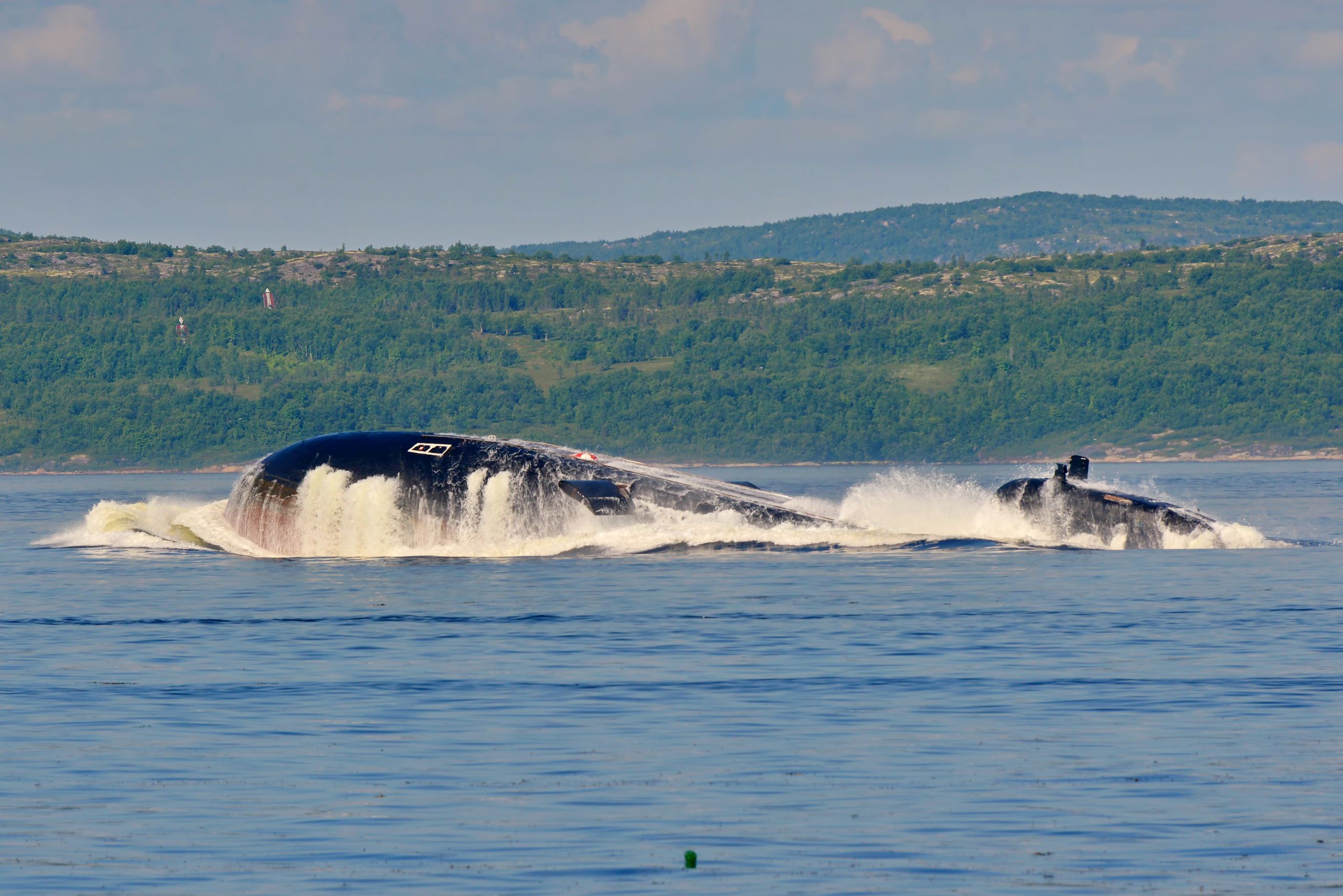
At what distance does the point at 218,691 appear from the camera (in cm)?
3159

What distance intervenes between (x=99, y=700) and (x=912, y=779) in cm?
1366

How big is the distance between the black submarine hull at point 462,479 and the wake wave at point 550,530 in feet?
0.70

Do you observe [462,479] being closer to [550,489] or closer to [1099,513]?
[550,489]

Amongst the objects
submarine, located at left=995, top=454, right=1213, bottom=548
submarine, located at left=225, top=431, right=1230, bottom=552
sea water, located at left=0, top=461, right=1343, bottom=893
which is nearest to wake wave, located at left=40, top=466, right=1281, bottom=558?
submarine, located at left=225, top=431, right=1230, bottom=552

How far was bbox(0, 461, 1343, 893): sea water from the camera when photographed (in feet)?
66.9

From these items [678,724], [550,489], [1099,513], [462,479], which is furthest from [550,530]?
[678,724]

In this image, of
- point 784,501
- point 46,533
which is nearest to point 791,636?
point 784,501

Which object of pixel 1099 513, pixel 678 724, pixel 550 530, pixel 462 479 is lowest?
pixel 678 724

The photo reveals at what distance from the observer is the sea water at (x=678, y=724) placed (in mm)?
20391

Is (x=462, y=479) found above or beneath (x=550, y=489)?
above

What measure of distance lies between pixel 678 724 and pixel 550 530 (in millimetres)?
28436

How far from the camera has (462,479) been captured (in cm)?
5516

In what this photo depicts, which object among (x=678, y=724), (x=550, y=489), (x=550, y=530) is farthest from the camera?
(x=550, y=530)

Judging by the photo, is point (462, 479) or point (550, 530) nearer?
point (462, 479)
